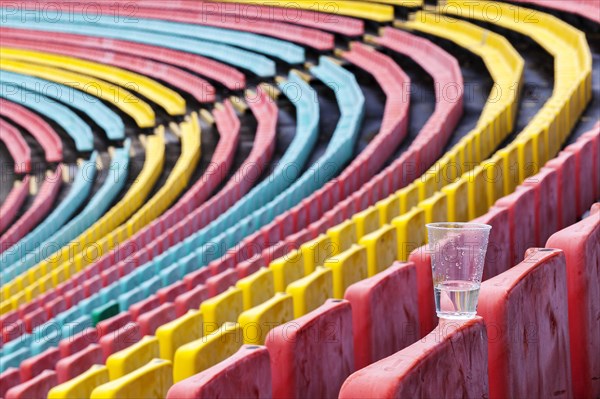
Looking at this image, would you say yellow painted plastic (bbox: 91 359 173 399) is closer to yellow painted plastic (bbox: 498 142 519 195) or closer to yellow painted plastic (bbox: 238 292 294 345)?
yellow painted plastic (bbox: 238 292 294 345)

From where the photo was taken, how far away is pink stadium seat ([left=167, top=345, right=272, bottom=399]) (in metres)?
0.58

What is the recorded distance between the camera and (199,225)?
2463 millimetres

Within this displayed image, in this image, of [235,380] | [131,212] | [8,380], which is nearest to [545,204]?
[235,380]

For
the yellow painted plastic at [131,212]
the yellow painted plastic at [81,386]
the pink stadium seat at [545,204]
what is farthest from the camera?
the yellow painted plastic at [131,212]

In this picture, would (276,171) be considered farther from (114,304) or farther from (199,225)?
(114,304)

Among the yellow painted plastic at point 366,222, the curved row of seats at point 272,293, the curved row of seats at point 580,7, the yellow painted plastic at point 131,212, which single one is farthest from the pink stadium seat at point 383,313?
the curved row of seats at point 580,7

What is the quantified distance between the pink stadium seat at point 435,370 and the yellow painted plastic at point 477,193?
2.33 ft

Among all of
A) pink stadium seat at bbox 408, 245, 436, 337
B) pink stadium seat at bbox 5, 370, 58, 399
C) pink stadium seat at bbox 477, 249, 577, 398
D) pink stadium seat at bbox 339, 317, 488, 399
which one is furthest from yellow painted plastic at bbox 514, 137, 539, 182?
pink stadium seat at bbox 339, 317, 488, 399

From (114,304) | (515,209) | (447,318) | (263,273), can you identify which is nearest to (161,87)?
(114,304)

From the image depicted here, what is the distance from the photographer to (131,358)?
38.9 inches

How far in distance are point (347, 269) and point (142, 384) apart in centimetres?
31

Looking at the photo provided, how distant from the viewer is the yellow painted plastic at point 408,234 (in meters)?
1.13

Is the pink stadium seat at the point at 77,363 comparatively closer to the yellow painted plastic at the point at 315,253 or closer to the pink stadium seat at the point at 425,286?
the yellow painted plastic at the point at 315,253

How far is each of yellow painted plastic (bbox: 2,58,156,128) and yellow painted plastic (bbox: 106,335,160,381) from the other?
3265mm
